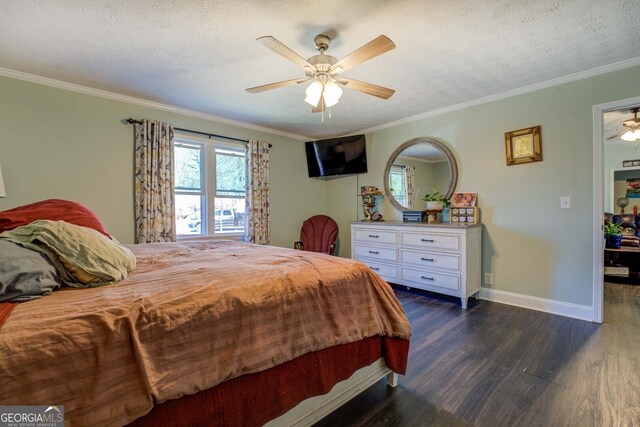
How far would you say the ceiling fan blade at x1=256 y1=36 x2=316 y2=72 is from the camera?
172 centimetres

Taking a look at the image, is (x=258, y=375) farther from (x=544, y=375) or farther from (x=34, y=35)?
(x=34, y=35)

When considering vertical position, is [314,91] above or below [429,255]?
above

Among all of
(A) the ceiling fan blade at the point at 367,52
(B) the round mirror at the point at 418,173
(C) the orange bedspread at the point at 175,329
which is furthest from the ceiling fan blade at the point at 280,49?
(B) the round mirror at the point at 418,173

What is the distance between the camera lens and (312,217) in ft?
16.2

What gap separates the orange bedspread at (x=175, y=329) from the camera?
81 cm

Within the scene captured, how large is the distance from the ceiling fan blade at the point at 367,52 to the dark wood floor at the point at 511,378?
83.7 inches

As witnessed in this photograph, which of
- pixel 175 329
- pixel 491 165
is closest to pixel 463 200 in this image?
pixel 491 165

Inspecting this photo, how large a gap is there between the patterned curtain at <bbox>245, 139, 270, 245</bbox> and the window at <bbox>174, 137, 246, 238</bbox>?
0.16 metres

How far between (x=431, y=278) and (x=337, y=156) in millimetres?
2450

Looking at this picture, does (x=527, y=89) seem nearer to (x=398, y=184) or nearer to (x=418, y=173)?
(x=418, y=173)

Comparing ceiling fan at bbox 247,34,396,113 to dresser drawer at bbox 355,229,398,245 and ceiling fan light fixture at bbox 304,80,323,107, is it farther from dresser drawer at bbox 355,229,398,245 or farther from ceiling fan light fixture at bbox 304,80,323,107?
dresser drawer at bbox 355,229,398,245

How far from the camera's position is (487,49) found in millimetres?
2379

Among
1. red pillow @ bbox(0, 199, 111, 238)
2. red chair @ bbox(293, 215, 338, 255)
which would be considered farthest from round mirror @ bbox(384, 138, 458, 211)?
red pillow @ bbox(0, 199, 111, 238)

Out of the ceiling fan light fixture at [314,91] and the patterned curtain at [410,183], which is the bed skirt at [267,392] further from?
the patterned curtain at [410,183]
